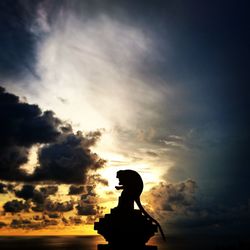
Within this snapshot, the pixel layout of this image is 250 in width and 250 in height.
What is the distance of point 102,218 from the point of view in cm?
713

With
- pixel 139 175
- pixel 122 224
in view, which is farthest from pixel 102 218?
pixel 139 175

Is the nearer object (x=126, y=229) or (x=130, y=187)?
(x=126, y=229)

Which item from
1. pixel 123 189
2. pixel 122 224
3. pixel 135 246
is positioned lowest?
pixel 135 246

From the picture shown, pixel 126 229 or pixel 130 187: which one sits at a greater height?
pixel 130 187

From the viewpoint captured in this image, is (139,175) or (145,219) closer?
(145,219)

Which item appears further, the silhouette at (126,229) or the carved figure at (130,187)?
the carved figure at (130,187)

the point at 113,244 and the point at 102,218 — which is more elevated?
the point at 102,218

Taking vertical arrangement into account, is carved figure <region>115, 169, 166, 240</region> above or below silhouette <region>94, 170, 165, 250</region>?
above

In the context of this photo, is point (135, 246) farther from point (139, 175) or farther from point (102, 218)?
point (139, 175)

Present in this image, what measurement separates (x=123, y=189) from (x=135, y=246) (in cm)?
161

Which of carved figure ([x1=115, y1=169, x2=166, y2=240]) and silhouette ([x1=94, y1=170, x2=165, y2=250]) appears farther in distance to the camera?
carved figure ([x1=115, y1=169, x2=166, y2=240])

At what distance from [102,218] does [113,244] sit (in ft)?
1.95

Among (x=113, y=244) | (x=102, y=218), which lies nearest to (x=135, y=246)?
(x=113, y=244)

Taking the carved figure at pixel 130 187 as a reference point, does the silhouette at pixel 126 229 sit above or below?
below
